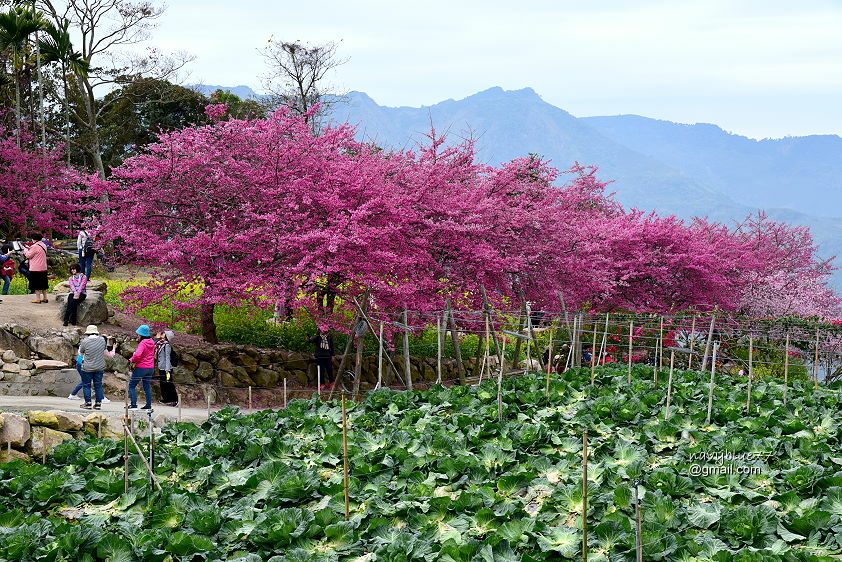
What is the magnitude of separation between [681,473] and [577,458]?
3.12ft

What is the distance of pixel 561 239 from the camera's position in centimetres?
1948

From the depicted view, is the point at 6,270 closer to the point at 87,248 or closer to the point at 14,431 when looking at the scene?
the point at 87,248

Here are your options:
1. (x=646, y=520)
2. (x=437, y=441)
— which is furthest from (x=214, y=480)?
(x=646, y=520)

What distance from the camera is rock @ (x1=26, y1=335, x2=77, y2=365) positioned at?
1451cm

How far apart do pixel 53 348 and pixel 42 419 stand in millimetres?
4431

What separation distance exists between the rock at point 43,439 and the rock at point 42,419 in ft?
0.26

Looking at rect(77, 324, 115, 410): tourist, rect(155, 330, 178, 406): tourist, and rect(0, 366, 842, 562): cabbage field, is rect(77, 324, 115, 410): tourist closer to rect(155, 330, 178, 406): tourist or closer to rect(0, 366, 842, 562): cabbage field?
rect(155, 330, 178, 406): tourist

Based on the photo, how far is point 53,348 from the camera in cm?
1456

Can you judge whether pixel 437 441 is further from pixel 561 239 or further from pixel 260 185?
pixel 561 239

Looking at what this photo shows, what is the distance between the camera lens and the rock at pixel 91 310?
→ 52.1ft

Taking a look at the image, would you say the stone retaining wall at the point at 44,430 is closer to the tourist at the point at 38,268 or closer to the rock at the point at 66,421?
the rock at the point at 66,421

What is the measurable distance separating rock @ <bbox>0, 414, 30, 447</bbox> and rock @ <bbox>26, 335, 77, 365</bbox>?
4.63m

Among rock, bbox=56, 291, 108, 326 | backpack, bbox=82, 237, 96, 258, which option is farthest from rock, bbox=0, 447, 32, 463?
backpack, bbox=82, 237, 96, 258

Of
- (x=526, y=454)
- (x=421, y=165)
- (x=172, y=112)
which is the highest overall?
(x=172, y=112)
